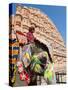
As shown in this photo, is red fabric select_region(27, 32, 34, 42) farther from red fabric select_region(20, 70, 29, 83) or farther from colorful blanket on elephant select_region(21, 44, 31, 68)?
red fabric select_region(20, 70, 29, 83)

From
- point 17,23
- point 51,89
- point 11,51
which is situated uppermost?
point 17,23

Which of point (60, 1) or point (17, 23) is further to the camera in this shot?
point (60, 1)

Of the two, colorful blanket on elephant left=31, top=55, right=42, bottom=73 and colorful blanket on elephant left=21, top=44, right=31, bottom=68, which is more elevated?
colorful blanket on elephant left=21, top=44, right=31, bottom=68

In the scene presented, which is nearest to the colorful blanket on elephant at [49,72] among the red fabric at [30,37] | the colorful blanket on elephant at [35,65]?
the colorful blanket on elephant at [35,65]

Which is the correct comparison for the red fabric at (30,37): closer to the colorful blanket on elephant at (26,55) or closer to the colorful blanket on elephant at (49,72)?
the colorful blanket on elephant at (26,55)

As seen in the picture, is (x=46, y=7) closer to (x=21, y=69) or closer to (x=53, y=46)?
(x=53, y=46)

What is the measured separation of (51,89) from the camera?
188 centimetres

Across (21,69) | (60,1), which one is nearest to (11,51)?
(21,69)

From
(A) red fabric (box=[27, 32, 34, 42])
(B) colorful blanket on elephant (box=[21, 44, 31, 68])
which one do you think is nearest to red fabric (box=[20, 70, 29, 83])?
(B) colorful blanket on elephant (box=[21, 44, 31, 68])

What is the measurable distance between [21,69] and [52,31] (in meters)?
0.25

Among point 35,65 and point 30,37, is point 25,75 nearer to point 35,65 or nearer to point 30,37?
point 35,65

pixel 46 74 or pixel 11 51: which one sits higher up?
pixel 11 51

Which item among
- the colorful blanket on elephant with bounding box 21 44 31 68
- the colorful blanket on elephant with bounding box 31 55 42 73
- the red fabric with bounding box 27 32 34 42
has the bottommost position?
the colorful blanket on elephant with bounding box 31 55 42 73

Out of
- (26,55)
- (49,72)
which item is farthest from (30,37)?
(49,72)
